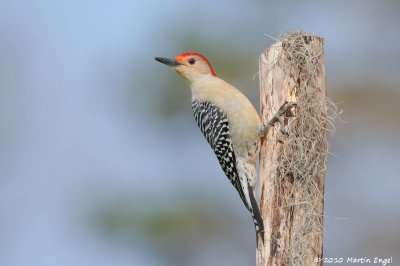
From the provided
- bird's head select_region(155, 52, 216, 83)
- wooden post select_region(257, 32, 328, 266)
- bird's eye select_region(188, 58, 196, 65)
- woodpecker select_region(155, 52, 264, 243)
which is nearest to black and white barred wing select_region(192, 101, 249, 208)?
woodpecker select_region(155, 52, 264, 243)

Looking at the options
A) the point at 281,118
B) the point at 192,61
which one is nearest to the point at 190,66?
the point at 192,61

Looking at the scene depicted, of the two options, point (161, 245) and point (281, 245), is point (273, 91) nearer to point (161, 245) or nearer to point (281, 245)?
point (281, 245)

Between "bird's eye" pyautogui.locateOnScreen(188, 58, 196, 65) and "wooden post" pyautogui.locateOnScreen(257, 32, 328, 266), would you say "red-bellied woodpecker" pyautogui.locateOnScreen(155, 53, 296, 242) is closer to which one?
"bird's eye" pyautogui.locateOnScreen(188, 58, 196, 65)

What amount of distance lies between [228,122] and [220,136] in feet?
0.52

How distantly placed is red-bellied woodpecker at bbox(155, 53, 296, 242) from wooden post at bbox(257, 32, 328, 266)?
0.32 metres

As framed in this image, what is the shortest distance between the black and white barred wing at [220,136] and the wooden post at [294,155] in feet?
2.08

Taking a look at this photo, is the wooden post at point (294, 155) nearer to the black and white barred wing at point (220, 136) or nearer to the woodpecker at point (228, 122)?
the woodpecker at point (228, 122)

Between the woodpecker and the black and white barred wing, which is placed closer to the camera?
the woodpecker

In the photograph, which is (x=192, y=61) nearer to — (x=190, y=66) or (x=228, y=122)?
(x=190, y=66)

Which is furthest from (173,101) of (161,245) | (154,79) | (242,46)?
(161,245)

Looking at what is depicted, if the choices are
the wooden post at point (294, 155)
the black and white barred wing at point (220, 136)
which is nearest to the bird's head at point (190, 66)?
the black and white barred wing at point (220, 136)

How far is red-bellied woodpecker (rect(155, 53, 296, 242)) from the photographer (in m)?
7.24

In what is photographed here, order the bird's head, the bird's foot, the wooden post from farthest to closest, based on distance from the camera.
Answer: the bird's head, the bird's foot, the wooden post

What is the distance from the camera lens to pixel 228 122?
24.8 feet
